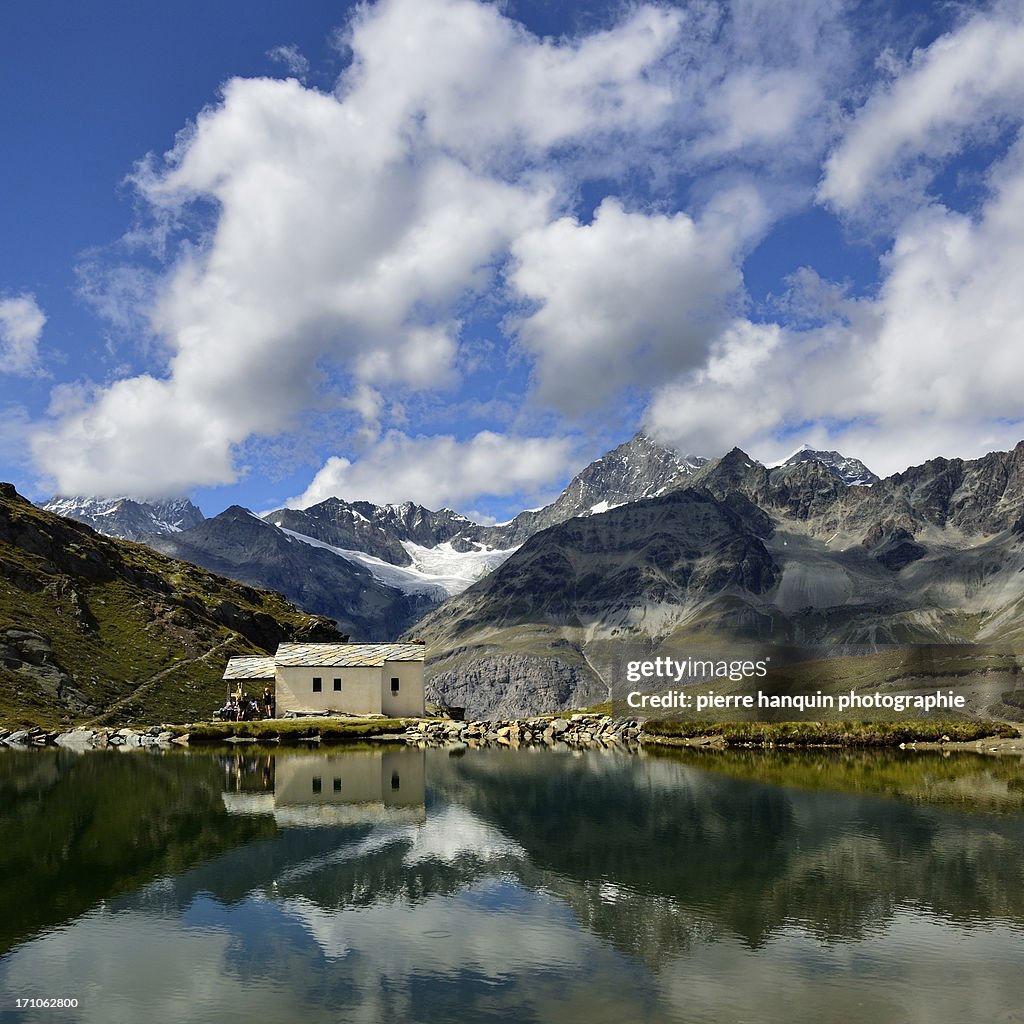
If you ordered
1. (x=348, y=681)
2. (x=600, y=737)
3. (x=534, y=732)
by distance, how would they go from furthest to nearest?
(x=348, y=681)
(x=534, y=732)
(x=600, y=737)

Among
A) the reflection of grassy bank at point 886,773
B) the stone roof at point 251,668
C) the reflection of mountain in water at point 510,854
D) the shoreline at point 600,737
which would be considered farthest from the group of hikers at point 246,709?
the reflection of grassy bank at point 886,773

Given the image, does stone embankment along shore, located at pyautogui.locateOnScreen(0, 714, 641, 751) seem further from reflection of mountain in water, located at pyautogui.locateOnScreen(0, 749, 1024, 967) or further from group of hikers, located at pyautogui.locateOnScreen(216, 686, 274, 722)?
reflection of mountain in water, located at pyautogui.locateOnScreen(0, 749, 1024, 967)

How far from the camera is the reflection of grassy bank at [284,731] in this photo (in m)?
96.5

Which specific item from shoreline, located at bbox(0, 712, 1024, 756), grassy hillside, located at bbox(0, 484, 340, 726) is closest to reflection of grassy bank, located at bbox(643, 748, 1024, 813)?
shoreline, located at bbox(0, 712, 1024, 756)

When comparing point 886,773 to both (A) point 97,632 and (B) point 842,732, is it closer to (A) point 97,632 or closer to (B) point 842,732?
(B) point 842,732

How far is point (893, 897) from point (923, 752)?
65.1 meters

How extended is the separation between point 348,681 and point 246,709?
14.3 metres

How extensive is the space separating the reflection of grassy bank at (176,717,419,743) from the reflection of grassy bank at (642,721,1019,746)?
3294 cm

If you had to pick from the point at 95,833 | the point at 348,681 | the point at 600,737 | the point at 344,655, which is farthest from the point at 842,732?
the point at 95,833

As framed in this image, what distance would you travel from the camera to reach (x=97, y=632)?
Result: 5802 inches

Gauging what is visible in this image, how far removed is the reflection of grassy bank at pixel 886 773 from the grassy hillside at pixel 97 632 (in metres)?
74.6

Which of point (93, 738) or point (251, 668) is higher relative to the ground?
point (251, 668)

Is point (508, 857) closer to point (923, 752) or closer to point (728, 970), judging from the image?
point (728, 970)

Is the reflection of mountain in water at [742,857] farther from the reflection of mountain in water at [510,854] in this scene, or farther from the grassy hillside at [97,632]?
the grassy hillside at [97,632]
